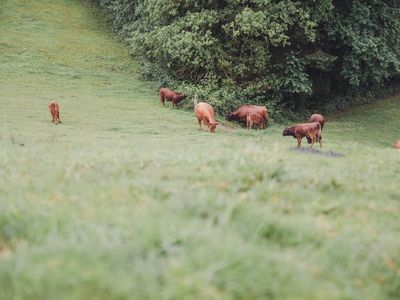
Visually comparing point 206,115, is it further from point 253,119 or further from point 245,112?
point 245,112

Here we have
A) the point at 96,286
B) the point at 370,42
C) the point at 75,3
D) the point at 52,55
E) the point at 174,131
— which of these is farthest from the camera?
the point at 75,3

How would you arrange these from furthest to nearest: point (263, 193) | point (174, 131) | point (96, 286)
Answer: point (174, 131)
point (263, 193)
point (96, 286)

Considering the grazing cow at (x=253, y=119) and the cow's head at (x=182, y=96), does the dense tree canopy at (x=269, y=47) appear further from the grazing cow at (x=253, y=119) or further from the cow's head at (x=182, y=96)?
the grazing cow at (x=253, y=119)

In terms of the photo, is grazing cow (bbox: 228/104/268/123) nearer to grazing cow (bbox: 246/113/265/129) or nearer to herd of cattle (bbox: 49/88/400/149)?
herd of cattle (bbox: 49/88/400/149)

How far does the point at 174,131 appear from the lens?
2147 centimetres

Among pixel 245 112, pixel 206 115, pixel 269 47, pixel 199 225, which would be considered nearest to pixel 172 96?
pixel 245 112

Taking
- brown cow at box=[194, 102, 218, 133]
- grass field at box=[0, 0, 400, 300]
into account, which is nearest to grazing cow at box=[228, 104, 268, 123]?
brown cow at box=[194, 102, 218, 133]

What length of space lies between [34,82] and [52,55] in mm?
7164

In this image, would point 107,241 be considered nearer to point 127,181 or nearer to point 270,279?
point 270,279

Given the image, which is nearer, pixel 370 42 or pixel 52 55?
pixel 370 42

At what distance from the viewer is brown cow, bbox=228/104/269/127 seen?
26.6 m

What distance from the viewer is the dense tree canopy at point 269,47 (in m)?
29.0

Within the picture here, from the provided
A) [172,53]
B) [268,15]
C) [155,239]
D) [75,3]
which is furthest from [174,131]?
[75,3]

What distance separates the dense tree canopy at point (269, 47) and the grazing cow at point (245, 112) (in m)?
1.15
